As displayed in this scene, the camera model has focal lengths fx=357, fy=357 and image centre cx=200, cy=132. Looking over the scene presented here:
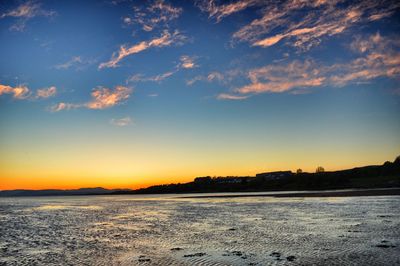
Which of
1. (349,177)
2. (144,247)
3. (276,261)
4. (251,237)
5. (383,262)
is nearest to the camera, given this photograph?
(383,262)

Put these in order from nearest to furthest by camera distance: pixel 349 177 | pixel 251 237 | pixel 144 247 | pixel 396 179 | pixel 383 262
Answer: pixel 383 262 < pixel 144 247 < pixel 251 237 < pixel 396 179 < pixel 349 177

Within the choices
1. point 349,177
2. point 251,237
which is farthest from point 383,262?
point 349,177

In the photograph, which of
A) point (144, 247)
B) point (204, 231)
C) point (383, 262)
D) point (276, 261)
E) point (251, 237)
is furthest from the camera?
point (204, 231)

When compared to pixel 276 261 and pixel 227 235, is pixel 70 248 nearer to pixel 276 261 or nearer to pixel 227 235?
pixel 227 235

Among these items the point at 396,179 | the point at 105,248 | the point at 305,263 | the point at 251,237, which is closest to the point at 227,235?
the point at 251,237

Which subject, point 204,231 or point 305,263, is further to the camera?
point 204,231

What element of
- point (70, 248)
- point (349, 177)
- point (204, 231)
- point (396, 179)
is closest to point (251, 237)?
point (204, 231)

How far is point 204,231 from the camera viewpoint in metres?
24.3

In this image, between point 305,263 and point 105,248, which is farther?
point 105,248

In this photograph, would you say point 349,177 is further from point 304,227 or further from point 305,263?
point 305,263

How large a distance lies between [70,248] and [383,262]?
1483 cm

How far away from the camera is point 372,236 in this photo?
19328mm

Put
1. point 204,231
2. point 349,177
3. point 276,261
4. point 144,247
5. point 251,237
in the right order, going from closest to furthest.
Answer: point 276,261, point 144,247, point 251,237, point 204,231, point 349,177

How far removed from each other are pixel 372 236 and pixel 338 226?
17.5 ft
